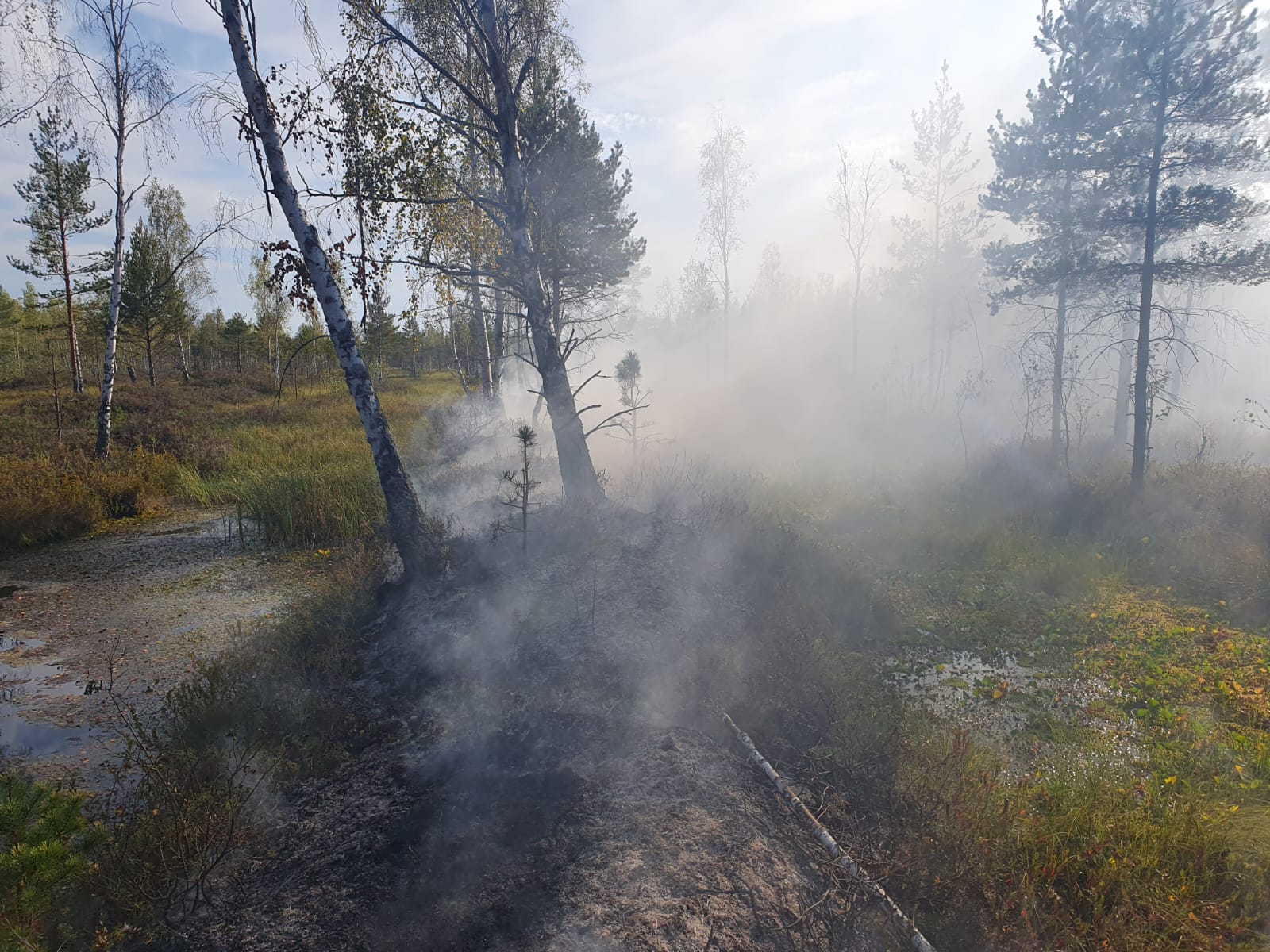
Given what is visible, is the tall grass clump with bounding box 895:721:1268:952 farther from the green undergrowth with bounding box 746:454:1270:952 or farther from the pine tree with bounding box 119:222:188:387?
the pine tree with bounding box 119:222:188:387

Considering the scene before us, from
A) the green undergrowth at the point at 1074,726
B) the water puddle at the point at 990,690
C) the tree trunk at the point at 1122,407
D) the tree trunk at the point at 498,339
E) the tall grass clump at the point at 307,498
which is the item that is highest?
the tree trunk at the point at 498,339

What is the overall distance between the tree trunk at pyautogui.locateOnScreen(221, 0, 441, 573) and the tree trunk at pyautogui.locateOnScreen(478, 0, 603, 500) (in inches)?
69.6

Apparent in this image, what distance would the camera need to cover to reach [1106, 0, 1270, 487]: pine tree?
10.2 metres

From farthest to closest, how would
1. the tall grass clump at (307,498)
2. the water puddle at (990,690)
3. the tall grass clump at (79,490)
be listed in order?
the tall grass clump at (307,498), the tall grass clump at (79,490), the water puddle at (990,690)

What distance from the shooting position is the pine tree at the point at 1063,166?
12.1 metres

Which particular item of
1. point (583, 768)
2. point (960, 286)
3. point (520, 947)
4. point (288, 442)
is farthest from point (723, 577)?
point (960, 286)

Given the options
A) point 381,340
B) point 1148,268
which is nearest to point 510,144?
point 1148,268

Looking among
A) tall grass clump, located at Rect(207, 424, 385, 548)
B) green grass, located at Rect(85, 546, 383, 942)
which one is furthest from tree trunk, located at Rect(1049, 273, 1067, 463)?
green grass, located at Rect(85, 546, 383, 942)

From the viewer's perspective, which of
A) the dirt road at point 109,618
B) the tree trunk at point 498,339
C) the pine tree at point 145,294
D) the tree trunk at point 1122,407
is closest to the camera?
the dirt road at point 109,618

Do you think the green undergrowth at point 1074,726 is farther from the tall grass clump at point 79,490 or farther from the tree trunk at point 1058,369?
the tall grass clump at point 79,490

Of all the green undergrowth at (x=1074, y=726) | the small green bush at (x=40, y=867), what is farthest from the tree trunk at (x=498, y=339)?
the small green bush at (x=40, y=867)

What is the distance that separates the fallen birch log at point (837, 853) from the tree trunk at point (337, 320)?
3743 mm

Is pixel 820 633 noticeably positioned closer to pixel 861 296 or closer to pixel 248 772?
pixel 248 772

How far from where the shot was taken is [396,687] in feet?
17.1
